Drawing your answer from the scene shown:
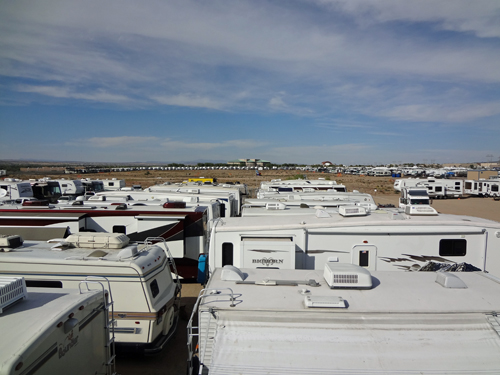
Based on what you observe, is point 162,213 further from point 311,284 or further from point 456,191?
point 456,191

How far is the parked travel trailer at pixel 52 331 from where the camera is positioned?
331 centimetres

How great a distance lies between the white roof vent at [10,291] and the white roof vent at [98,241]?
2633 millimetres

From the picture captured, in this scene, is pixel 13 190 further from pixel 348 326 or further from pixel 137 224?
pixel 348 326

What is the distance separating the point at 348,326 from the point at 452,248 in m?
5.11

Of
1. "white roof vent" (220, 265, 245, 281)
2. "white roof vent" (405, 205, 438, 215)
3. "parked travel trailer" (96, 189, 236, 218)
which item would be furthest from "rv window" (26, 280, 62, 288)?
"parked travel trailer" (96, 189, 236, 218)

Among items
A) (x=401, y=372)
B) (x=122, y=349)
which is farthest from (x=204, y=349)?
(x=122, y=349)

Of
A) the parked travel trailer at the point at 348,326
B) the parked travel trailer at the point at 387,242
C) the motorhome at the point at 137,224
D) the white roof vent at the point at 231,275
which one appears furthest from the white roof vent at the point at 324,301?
the motorhome at the point at 137,224

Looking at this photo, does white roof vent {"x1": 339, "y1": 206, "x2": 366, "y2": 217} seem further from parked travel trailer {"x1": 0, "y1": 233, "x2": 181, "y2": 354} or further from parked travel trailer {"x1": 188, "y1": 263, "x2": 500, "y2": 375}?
parked travel trailer {"x1": 0, "y1": 233, "x2": 181, "y2": 354}

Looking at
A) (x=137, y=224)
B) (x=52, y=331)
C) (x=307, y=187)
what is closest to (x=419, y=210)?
(x=137, y=224)

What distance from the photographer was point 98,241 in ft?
22.4

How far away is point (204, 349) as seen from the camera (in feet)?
13.7

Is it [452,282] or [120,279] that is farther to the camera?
[120,279]

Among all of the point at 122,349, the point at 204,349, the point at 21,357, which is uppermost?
the point at 21,357

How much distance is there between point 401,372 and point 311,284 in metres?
1.72
